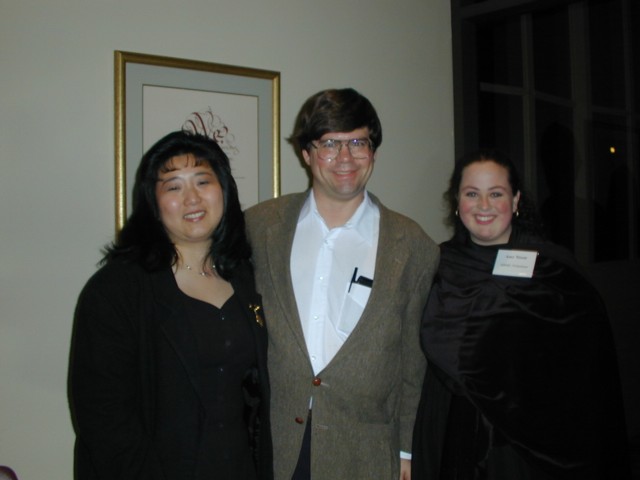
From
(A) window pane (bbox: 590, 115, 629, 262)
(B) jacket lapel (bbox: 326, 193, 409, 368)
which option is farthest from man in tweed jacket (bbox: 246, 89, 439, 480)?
(A) window pane (bbox: 590, 115, 629, 262)

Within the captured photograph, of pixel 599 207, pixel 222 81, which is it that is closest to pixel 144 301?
pixel 222 81

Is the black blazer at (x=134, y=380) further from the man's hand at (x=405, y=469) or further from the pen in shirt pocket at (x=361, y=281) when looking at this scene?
the man's hand at (x=405, y=469)

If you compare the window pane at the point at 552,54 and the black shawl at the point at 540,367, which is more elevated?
the window pane at the point at 552,54

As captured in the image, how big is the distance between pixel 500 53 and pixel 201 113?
1.89 m

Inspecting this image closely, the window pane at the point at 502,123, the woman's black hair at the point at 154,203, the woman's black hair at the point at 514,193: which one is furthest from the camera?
the window pane at the point at 502,123

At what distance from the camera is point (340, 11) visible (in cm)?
254

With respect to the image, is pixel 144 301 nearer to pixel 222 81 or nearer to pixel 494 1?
pixel 222 81

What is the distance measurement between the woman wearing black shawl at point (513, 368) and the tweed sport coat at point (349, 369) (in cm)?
19

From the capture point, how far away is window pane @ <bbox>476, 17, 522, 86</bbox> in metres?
3.08

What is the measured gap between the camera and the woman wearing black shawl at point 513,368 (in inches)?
74.0

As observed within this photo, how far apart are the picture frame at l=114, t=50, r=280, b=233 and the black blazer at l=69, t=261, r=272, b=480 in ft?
1.79

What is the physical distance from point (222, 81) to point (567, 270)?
1468 mm

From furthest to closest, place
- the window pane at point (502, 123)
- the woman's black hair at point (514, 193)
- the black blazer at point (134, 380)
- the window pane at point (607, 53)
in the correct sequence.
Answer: the window pane at point (607, 53) → the window pane at point (502, 123) → the woman's black hair at point (514, 193) → the black blazer at point (134, 380)

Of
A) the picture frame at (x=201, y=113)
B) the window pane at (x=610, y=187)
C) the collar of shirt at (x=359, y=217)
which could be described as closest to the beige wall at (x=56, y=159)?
the picture frame at (x=201, y=113)
